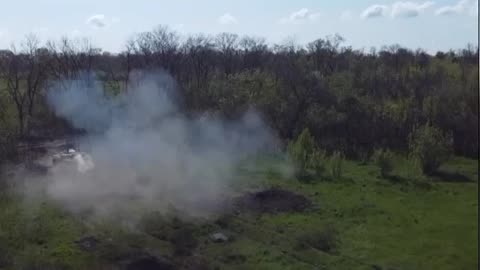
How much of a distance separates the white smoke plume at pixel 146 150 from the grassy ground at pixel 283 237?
1823 mm

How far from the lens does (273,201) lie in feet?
97.8

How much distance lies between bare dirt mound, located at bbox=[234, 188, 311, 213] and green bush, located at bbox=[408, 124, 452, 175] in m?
10.6

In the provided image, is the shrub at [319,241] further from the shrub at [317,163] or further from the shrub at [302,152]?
the shrub at [317,163]

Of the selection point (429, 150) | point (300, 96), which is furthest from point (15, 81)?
point (429, 150)

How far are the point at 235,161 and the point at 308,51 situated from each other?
4325cm

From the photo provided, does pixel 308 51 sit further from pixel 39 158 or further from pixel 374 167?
pixel 39 158

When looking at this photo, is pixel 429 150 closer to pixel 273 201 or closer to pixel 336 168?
pixel 336 168

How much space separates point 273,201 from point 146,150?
833 cm

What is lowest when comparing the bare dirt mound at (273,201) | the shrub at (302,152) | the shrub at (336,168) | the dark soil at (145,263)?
the dark soil at (145,263)

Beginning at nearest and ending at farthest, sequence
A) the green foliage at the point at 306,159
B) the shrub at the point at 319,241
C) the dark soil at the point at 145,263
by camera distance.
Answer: the dark soil at the point at 145,263 → the shrub at the point at 319,241 → the green foliage at the point at 306,159

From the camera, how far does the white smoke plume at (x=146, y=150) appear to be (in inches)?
1082

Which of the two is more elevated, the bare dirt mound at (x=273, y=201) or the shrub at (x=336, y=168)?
the shrub at (x=336, y=168)

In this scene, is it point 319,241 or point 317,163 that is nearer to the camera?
point 319,241

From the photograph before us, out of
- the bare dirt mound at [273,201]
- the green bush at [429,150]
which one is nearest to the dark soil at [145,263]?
the bare dirt mound at [273,201]
